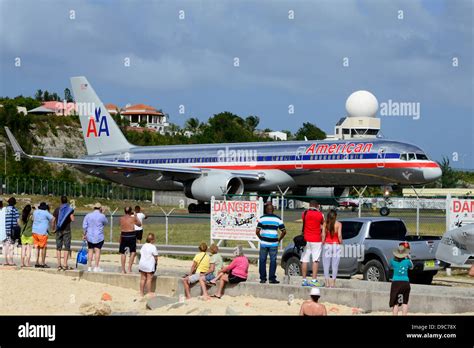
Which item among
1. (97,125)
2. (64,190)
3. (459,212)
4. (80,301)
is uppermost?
(97,125)

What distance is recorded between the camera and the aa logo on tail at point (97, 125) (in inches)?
2430

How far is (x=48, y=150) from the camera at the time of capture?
104 metres

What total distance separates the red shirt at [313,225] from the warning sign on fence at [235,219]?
24.0 ft

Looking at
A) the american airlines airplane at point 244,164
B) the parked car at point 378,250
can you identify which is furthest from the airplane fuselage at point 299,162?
the parked car at point 378,250

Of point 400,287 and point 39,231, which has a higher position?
point 39,231

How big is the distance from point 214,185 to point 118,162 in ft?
27.2

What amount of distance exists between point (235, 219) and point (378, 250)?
7.87 meters

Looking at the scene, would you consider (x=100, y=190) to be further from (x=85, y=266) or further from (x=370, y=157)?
(x=85, y=266)

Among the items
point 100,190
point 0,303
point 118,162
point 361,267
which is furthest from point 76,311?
point 100,190

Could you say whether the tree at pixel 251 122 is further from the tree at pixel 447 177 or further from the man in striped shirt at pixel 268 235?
the man in striped shirt at pixel 268 235

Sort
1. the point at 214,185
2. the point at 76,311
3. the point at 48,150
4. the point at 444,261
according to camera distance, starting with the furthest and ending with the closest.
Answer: the point at 48,150 < the point at 214,185 < the point at 444,261 < the point at 76,311

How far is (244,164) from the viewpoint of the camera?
5397 centimetres

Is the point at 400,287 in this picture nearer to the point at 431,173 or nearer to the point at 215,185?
the point at 431,173
